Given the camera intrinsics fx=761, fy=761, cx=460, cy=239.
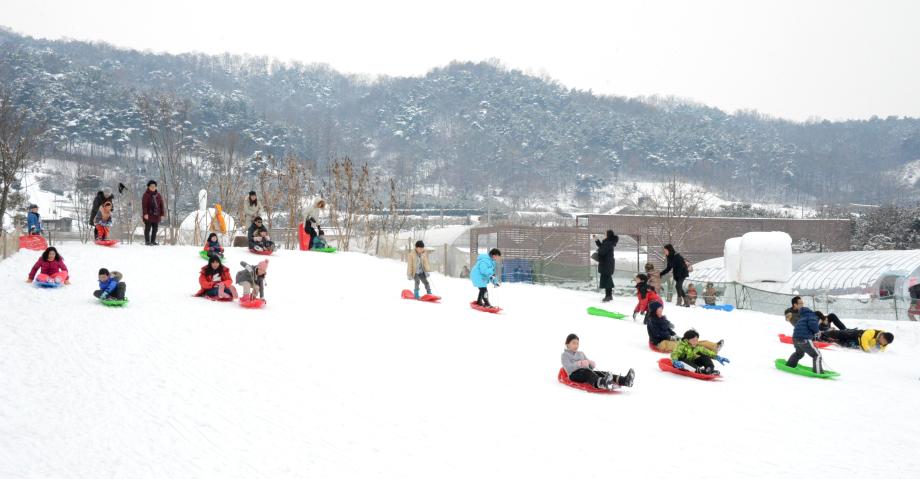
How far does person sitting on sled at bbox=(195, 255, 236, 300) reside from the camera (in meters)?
12.4

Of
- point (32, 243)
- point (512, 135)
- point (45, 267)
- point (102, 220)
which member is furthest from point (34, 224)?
point (512, 135)

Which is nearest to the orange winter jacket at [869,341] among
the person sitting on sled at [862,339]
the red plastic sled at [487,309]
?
the person sitting on sled at [862,339]

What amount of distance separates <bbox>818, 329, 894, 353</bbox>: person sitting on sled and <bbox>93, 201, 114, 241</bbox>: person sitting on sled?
15659 mm

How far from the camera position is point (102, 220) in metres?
17.9

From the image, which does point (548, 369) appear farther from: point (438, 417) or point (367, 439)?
point (367, 439)

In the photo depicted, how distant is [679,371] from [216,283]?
7.45 meters

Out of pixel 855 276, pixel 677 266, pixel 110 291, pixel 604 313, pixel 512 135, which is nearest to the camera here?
pixel 110 291

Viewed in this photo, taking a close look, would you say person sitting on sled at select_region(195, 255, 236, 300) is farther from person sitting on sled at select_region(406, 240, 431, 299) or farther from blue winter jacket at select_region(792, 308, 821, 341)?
blue winter jacket at select_region(792, 308, 821, 341)

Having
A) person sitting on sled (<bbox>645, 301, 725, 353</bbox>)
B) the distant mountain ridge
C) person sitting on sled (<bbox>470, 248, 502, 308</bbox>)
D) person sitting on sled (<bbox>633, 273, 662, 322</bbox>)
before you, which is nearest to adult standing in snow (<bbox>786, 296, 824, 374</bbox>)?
person sitting on sled (<bbox>645, 301, 725, 353</bbox>)

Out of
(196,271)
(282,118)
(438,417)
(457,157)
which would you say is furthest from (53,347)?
(282,118)

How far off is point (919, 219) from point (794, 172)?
114 meters

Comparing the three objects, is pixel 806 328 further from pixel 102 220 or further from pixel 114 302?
pixel 102 220

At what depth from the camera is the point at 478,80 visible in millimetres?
191750

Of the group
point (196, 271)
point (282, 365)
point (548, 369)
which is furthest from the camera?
point (196, 271)
